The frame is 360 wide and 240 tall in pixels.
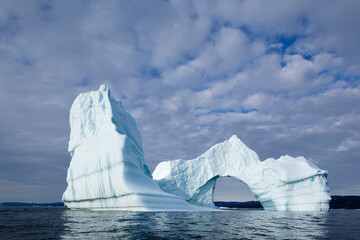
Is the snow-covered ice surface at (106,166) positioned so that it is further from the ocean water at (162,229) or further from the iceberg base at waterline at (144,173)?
the ocean water at (162,229)

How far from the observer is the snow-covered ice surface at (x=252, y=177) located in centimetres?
2555

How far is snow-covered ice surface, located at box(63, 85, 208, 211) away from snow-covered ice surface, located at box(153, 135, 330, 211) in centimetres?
663

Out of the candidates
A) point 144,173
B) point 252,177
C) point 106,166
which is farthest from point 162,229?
point 252,177

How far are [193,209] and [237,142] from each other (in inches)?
413

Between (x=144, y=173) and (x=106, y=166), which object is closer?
(x=106, y=166)

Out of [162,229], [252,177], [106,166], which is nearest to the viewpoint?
[162,229]

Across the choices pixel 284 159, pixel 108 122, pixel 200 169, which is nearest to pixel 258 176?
pixel 284 159

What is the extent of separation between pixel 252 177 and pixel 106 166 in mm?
15073

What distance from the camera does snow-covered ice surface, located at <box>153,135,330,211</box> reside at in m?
25.5

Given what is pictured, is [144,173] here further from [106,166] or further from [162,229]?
[162,229]

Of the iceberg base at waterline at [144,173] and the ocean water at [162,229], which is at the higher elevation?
the iceberg base at waterline at [144,173]

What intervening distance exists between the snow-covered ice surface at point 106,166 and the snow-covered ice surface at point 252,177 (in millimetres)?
6631

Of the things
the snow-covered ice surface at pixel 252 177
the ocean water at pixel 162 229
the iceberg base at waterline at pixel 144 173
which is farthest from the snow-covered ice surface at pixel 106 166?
the snow-covered ice surface at pixel 252 177

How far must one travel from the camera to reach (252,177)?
91.3ft
